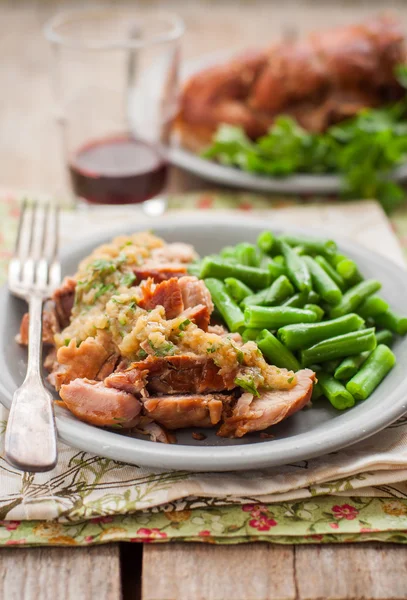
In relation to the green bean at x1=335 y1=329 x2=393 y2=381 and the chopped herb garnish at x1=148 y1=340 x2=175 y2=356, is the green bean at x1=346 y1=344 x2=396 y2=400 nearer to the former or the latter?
the green bean at x1=335 y1=329 x2=393 y2=381

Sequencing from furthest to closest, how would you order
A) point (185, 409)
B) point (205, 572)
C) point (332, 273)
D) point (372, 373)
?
1. point (332, 273)
2. point (372, 373)
3. point (185, 409)
4. point (205, 572)

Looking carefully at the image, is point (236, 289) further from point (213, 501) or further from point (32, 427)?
point (32, 427)

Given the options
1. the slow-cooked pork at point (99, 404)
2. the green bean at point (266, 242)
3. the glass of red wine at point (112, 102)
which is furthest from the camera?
the glass of red wine at point (112, 102)

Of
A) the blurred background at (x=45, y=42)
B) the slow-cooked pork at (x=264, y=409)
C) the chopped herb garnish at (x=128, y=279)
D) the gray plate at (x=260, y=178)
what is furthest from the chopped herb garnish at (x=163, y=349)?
the blurred background at (x=45, y=42)

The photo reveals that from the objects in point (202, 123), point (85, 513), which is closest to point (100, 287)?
point (85, 513)

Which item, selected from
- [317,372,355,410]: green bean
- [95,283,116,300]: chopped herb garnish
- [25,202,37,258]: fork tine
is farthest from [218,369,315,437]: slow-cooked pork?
[25,202,37,258]: fork tine

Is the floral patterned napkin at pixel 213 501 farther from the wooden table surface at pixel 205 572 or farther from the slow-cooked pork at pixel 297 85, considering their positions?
Result: the slow-cooked pork at pixel 297 85

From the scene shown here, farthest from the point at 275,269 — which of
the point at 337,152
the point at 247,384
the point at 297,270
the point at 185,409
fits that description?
the point at 337,152
